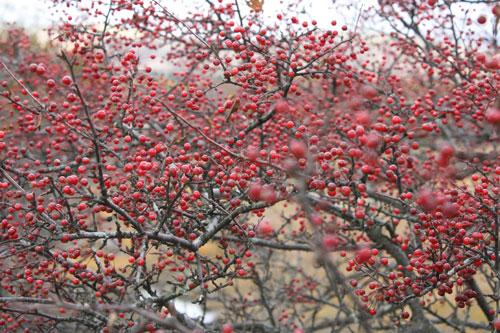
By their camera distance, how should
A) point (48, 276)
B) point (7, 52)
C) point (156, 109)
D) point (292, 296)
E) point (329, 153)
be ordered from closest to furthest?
point (329, 153)
point (48, 276)
point (156, 109)
point (292, 296)
point (7, 52)

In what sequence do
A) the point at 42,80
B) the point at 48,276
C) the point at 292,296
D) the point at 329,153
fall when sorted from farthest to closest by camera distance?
the point at 42,80
the point at 292,296
the point at 48,276
the point at 329,153

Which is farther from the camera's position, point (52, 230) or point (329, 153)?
point (329, 153)

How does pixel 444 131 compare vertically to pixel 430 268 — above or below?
above

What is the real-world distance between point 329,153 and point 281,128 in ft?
6.24

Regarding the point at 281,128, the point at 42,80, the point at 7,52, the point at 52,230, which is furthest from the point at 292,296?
the point at 7,52

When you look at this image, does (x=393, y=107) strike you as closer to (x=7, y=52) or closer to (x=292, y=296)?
(x=292, y=296)

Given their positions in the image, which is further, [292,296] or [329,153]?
[292,296]

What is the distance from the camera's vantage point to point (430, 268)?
3.07 metres

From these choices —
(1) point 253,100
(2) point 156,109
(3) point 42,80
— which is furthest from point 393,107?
(3) point 42,80

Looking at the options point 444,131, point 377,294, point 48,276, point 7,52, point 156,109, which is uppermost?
point 7,52

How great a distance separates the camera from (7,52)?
9141 millimetres

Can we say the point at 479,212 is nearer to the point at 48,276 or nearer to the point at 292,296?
the point at 48,276

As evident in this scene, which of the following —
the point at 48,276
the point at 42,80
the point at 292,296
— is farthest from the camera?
the point at 42,80

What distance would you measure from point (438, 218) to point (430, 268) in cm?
41
